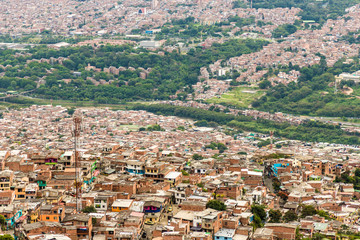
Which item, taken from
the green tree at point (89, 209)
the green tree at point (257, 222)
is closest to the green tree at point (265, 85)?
the green tree at point (257, 222)

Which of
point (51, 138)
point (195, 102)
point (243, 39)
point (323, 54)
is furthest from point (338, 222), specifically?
point (243, 39)

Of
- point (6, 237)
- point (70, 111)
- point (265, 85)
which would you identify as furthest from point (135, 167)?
point (265, 85)

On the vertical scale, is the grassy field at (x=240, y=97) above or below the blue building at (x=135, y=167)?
below

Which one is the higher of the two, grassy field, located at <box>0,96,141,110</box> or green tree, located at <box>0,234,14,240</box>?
green tree, located at <box>0,234,14,240</box>

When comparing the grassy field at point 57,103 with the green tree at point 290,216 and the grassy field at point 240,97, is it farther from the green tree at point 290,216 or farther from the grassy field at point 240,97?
the green tree at point 290,216

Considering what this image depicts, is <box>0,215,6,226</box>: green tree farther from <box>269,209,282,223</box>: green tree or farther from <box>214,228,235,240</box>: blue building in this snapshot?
<box>269,209,282,223</box>: green tree

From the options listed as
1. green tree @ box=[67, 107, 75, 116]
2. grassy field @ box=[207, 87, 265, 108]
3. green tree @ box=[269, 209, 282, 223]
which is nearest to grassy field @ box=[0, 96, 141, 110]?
green tree @ box=[67, 107, 75, 116]

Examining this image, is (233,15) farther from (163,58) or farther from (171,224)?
(171,224)
